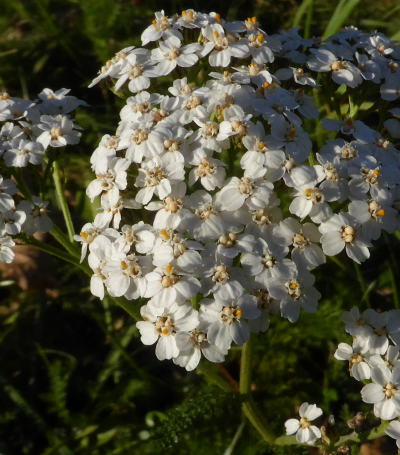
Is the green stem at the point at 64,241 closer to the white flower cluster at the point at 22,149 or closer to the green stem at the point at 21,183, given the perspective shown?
the white flower cluster at the point at 22,149

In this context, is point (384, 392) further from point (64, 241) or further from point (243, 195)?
point (64, 241)

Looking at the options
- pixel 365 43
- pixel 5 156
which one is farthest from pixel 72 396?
pixel 365 43

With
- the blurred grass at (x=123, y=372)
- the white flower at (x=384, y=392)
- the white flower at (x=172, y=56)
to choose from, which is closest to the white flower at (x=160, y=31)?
the white flower at (x=172, y=56)

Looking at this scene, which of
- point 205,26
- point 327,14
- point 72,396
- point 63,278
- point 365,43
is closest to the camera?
point 205,26

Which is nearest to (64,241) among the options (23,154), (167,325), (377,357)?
(23,154)

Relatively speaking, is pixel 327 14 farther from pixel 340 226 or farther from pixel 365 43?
pixel 340 226

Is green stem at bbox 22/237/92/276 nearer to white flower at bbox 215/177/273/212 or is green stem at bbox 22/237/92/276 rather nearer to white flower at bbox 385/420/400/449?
white flower at bbox 215/177/273/212
